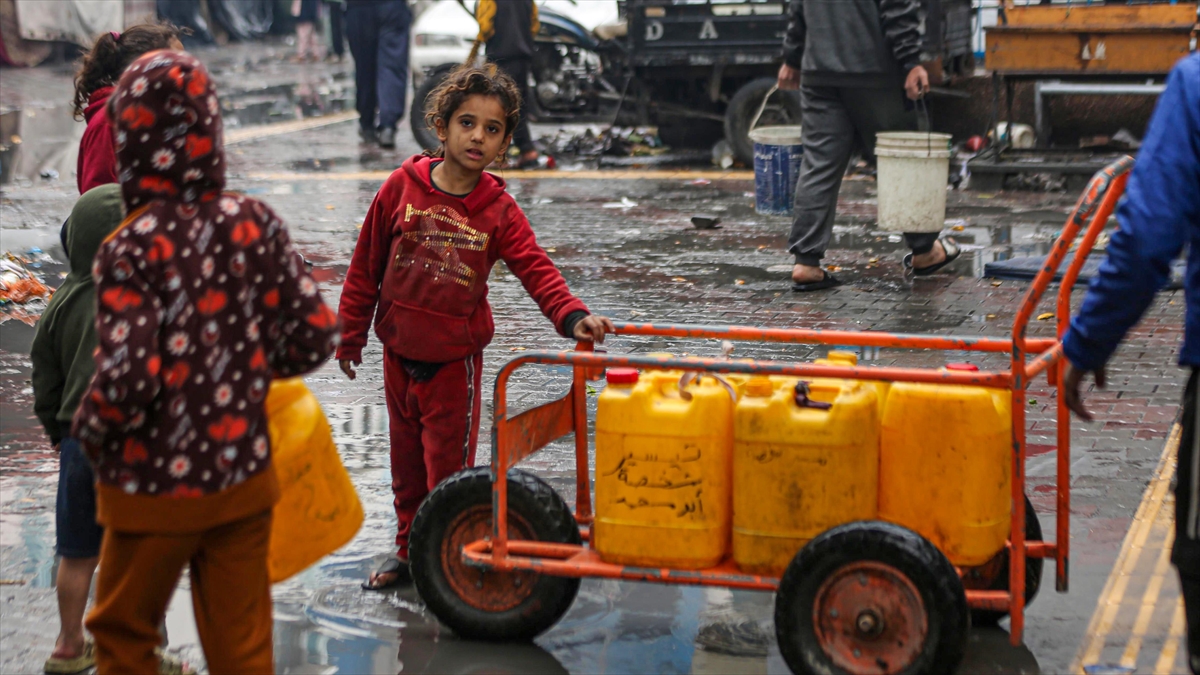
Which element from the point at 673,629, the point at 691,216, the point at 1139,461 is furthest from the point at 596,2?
the point at 673,629

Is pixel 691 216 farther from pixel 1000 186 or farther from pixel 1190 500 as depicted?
pixel 1190 500

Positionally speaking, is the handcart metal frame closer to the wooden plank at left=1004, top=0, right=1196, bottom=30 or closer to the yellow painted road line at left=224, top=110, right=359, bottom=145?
the wooden plank at left=1004, top=0, right=1196, bottom=30

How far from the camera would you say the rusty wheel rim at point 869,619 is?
10.9 feet

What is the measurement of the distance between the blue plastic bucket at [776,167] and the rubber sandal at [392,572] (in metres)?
6.36

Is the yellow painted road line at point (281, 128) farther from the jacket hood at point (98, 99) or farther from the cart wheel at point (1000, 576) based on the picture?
the cart wheel at point (1000, 576)

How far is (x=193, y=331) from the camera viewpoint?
273cm

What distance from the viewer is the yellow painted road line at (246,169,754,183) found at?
12648 millimetres

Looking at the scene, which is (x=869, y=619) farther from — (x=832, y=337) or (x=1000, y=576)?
(x=832, y=337)

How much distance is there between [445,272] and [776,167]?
6.52 m

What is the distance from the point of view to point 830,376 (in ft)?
11.0

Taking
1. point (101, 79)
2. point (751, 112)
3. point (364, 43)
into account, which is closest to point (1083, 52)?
point (751, 112)

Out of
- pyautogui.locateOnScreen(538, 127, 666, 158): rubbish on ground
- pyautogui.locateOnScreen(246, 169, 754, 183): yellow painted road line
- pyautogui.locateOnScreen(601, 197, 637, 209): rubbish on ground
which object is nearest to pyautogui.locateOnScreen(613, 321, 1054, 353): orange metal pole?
pyautogui.locateOnScreen(601, 197, 637, 209): rubbish on ground

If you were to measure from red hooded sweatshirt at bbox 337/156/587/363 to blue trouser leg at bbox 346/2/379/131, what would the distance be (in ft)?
35.8

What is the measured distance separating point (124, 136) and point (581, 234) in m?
7.27
